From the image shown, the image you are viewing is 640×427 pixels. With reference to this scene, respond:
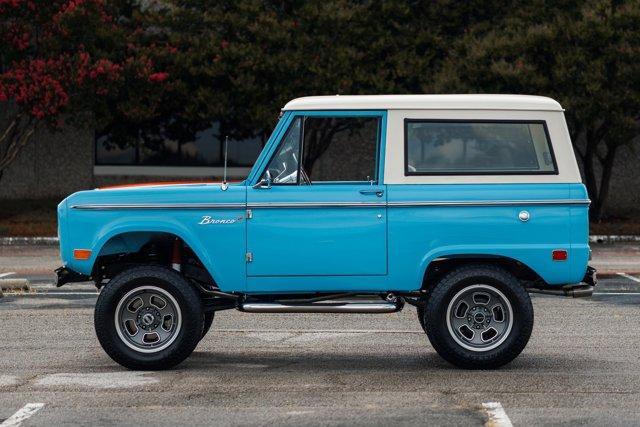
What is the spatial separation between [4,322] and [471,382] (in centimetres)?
560

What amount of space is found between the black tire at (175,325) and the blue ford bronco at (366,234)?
0.03 feet

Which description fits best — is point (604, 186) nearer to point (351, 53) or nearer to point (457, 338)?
point (351, 53)

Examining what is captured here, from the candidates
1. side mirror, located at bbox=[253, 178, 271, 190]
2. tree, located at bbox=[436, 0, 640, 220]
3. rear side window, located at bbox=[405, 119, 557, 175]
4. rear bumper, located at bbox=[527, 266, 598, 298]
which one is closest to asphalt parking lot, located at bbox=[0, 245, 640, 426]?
rear bumper, located at bbox=[527, 266, 598, 298]

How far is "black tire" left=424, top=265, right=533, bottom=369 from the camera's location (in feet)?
31.6

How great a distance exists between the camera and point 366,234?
965 centimetres

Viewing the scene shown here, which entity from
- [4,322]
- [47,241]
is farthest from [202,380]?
[47,241]

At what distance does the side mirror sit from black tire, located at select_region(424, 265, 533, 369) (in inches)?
61.9

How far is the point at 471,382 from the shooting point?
30.0ft

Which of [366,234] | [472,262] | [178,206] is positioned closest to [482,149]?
[472,262]

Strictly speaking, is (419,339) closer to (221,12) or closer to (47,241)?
(47,241)

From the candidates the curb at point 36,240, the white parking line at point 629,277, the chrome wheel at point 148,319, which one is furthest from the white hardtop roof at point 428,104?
the curb at point 36,240

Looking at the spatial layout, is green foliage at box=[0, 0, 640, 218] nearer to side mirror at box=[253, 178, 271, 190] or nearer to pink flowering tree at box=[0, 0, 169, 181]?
pink flowering tree at box=[0, 0, 169, 181]

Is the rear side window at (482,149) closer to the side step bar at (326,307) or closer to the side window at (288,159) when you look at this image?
the side window at (288,159)

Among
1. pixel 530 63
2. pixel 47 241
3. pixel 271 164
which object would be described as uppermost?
pixel 530 63
